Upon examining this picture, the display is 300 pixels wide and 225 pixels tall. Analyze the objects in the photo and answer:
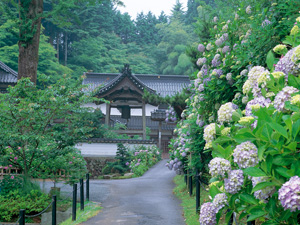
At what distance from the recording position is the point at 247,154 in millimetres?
2398

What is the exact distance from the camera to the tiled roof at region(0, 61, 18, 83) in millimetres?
24284

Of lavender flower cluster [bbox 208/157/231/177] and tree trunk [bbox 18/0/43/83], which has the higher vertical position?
tree trunk [bbox 18/0/43/83]

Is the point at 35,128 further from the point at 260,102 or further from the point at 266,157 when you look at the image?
the point at 266,157

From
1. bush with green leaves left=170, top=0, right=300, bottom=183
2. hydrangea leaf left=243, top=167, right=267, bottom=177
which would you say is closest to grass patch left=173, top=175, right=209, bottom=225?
bush with green leaves left=170, top=0, right=300, bottom=183

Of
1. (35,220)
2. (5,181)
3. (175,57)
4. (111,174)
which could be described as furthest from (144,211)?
(175,57)

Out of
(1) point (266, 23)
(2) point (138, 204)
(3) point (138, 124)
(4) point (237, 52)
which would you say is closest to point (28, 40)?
(2) point (138, 204)

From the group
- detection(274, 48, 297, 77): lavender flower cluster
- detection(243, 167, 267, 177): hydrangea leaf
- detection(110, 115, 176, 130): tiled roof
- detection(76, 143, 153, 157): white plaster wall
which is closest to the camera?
detection(243, 167, 267, 177): hydrangea leaf

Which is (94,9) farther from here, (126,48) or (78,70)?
(78,70)

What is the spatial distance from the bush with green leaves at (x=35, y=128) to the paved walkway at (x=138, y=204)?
1.78 metres

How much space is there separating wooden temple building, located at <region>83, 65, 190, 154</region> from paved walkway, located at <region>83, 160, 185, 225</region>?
876 cm

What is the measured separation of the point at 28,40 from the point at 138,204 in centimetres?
625

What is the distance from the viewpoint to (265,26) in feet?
19.4

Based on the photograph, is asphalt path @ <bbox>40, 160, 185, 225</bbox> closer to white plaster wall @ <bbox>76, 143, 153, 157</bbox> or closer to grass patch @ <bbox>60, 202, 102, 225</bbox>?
grass patch @ <bbox>60, 202, 102, 225</bbox>

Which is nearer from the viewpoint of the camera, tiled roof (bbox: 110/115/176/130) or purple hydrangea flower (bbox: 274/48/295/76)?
purple hydrangea flower (bbox: 274/48/295/76)
